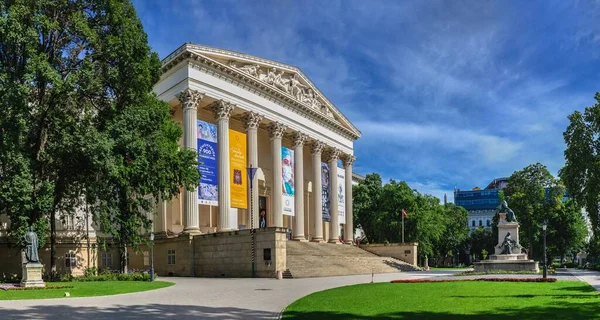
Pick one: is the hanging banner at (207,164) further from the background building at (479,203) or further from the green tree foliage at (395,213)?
the background building at (479,203)

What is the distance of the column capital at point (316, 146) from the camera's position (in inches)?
2443

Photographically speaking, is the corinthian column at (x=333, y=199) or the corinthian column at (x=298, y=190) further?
the corinthian column at (x=333, y=199)

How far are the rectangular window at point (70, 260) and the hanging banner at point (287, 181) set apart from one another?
1984 cm

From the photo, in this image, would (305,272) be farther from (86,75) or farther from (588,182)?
(588,182)

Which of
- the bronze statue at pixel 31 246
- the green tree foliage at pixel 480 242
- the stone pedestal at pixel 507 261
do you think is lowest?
the green tree foliage at pixel 480 242

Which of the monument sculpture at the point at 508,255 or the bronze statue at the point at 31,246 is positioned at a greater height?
the bronze statue at the point at 31,246

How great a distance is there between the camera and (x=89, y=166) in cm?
2950

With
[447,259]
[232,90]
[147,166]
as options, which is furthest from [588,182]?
[447,259]

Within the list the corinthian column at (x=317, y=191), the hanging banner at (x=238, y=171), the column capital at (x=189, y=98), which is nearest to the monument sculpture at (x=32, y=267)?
the column capital at (x=189, y=98)

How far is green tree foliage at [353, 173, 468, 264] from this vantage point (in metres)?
69.5

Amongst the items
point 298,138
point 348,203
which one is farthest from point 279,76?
point 348,203

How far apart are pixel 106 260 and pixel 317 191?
81.2 feet

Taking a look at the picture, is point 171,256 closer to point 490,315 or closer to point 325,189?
point 325,189

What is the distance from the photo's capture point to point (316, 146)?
2448 inches
